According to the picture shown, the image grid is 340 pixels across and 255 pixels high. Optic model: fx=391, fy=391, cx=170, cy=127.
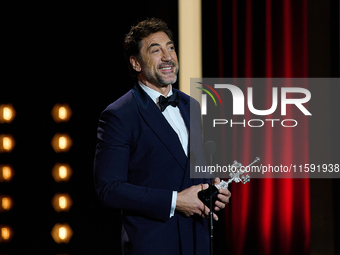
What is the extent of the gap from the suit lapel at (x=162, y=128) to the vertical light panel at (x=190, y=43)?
1618mm

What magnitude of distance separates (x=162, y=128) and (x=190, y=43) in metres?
1.79

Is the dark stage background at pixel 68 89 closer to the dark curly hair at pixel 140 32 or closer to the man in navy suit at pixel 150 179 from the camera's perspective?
the dark curly hair at pixel 140 32

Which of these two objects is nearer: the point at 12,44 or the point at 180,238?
Answer: the point at 180,238

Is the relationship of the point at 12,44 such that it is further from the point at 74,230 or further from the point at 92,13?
the point at 74,230

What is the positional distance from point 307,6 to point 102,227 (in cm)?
243

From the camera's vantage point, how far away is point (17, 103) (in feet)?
10.1

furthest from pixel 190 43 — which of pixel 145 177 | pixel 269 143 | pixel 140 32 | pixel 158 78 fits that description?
pixel 145 177

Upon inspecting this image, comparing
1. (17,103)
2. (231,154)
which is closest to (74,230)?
(17,103)

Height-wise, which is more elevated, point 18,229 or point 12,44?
point 12,44

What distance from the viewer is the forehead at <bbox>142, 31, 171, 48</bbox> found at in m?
1.68

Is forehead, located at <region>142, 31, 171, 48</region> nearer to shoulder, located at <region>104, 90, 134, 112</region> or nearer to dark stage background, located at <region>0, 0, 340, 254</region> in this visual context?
shoulder, located at <region>104, 90, 134, 112</region>

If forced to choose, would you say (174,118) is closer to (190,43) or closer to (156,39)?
(156,39)

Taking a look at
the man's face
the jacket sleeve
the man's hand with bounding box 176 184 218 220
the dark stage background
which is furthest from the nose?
the dark stage background

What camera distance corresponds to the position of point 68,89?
3.06m
